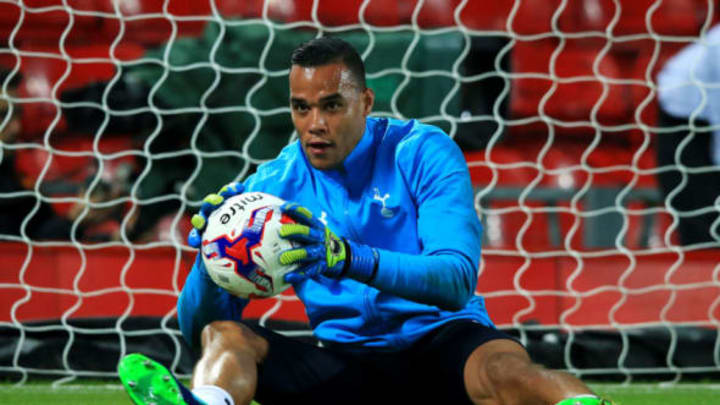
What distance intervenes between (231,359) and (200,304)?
30 cm

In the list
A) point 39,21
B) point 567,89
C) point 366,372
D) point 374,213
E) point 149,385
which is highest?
point 39,21

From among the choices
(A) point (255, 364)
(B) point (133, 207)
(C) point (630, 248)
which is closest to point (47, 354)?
(B) point (133, 207)

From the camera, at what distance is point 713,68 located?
16.9ft

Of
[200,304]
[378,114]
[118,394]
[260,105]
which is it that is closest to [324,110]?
[200,304]

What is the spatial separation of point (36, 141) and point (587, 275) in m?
2.80

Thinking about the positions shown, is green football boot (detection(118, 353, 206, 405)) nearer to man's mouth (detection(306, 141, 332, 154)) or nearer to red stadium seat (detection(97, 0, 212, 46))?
man's mouth (detection(306, 141, 332, 154))

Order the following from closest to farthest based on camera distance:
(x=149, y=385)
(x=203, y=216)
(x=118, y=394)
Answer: (x=149, y=385) → (x=203, y=216) → (x=118, y=394)

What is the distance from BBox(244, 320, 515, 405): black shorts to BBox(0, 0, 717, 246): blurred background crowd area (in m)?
2.18

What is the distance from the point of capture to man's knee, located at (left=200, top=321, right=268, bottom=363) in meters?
2.18

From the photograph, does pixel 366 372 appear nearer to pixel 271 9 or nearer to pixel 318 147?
pixel 318 147

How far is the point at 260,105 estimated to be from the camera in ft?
16.5

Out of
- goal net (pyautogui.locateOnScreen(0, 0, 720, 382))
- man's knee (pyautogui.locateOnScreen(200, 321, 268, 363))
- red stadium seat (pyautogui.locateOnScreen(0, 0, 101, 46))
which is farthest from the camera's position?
red stadium seat (pyautogui.locateOnScreen(0, 0, 101, 46))

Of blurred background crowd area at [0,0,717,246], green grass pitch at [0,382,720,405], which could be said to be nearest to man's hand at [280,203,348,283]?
green grass pitch at [0,382,720,405]

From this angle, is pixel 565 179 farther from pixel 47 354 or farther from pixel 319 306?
pixel 319 306
